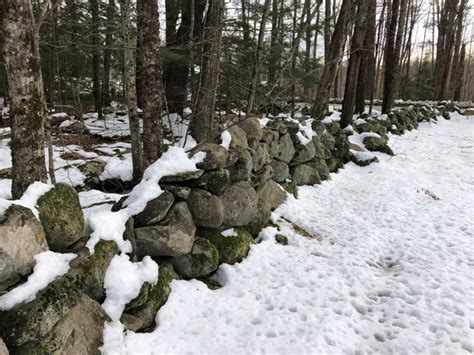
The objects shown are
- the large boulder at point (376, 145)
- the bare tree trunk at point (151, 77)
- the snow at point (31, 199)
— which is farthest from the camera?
the large boulder at point (376, 145)

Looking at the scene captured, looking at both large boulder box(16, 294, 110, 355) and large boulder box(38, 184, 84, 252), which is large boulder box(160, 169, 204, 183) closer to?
large boulder box(38, 184, 84, 252)

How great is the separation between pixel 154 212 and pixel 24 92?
1.47 metres

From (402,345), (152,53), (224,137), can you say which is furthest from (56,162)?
(402,345)

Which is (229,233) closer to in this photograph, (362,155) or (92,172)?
(92,172)

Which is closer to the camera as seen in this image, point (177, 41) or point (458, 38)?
point (177, 41)

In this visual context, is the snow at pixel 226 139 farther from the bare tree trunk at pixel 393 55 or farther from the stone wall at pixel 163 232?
the bare tree trunk at pixel 393 55

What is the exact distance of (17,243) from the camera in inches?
88.0

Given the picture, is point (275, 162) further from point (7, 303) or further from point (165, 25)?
point (165, 25)

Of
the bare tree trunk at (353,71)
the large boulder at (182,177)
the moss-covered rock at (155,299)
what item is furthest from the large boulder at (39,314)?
the bare tree trunk at (353,71)

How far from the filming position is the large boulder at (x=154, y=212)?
11.0 feet

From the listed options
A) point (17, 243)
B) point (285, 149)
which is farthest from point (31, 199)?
point (285, 149)

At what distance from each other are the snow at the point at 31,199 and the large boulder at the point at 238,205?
6.89 feet

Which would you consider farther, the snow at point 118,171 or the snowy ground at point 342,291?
the snow at point 118,171

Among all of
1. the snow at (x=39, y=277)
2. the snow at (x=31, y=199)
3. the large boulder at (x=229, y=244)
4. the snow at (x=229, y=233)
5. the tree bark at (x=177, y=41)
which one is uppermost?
the tree bark at (x=177, y=41)
